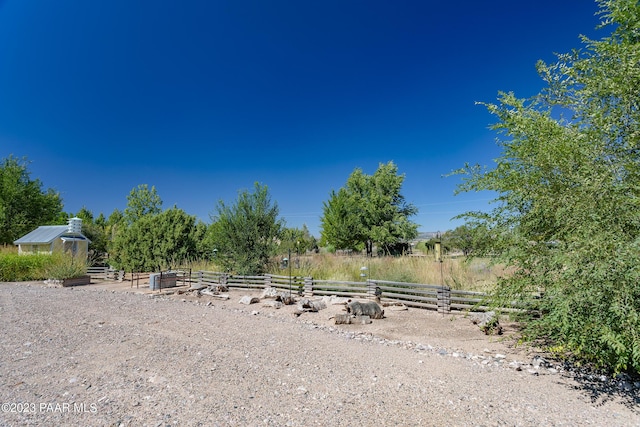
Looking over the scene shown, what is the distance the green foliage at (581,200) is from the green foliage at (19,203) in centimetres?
3677

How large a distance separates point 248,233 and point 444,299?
28.9 feet

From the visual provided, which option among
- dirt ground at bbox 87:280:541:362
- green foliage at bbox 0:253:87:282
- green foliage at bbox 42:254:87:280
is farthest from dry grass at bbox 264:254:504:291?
green foliage at bbox 0:253:87:282

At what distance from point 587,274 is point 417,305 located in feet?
19.6

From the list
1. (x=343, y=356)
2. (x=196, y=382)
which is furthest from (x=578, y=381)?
(x=196, y=382)

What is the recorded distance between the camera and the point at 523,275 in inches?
191

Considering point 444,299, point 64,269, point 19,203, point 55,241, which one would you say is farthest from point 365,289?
point 19,203

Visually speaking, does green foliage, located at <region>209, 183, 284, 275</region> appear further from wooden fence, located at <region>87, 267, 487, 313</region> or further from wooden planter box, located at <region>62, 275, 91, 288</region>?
wooden planter box, located at <region>62, 275, 91, 288</region>

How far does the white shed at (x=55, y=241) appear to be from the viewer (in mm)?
21453

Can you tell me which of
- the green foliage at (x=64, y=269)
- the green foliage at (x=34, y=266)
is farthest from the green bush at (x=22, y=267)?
the green foliage at (x=64, y=269)

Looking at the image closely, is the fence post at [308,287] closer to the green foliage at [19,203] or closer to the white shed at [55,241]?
the white shed at [55,241]

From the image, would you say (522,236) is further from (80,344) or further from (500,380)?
(80,344)

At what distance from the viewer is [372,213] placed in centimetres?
2439

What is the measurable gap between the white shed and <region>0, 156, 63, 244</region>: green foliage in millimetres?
7644

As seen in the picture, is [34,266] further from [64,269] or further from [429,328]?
[429,328]
